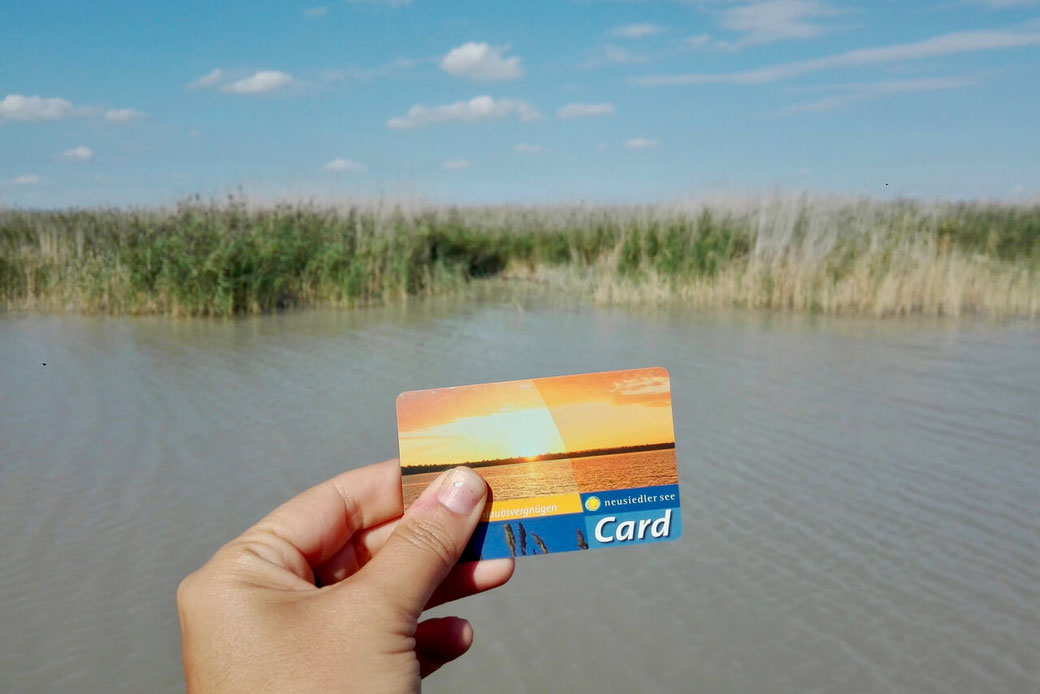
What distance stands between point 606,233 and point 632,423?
12842mm

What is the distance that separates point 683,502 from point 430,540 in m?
2.88

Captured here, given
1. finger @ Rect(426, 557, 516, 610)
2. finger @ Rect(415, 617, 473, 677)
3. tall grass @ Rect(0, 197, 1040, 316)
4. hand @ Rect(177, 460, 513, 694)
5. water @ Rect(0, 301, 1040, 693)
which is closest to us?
hand @ Rect(177, 460, 513, 694)

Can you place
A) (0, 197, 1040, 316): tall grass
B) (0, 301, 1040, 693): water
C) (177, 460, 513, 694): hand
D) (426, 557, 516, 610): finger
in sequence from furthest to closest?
(0, 197, 1040, 316): tall grass, (0, 301, 1040, 693): water, (426, 557, 516, 610): finger, (177, 460, 513, 694): hand

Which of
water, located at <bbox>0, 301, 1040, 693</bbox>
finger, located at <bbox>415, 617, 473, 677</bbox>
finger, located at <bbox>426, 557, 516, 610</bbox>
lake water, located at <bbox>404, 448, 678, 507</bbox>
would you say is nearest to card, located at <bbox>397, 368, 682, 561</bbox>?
lake water, located at <bbox>404, 448, 678, 507</bbox>

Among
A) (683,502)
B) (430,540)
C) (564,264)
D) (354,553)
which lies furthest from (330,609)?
(564,264)

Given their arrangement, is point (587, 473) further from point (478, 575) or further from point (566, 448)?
point (478, 575)

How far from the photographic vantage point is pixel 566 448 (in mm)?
1157

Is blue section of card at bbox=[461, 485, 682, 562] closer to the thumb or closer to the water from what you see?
the thumb

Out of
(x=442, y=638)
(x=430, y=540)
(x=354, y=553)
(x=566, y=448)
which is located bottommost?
(x=442, y=638)

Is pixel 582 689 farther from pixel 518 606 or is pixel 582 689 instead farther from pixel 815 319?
pixel 815 319

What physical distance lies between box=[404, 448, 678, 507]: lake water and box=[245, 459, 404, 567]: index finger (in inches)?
9.9

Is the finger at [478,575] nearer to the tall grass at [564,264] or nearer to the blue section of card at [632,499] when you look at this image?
the blue section of card at [632,499]

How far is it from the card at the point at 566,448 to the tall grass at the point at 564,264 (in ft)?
29.1

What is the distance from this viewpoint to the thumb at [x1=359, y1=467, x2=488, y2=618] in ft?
3.74
